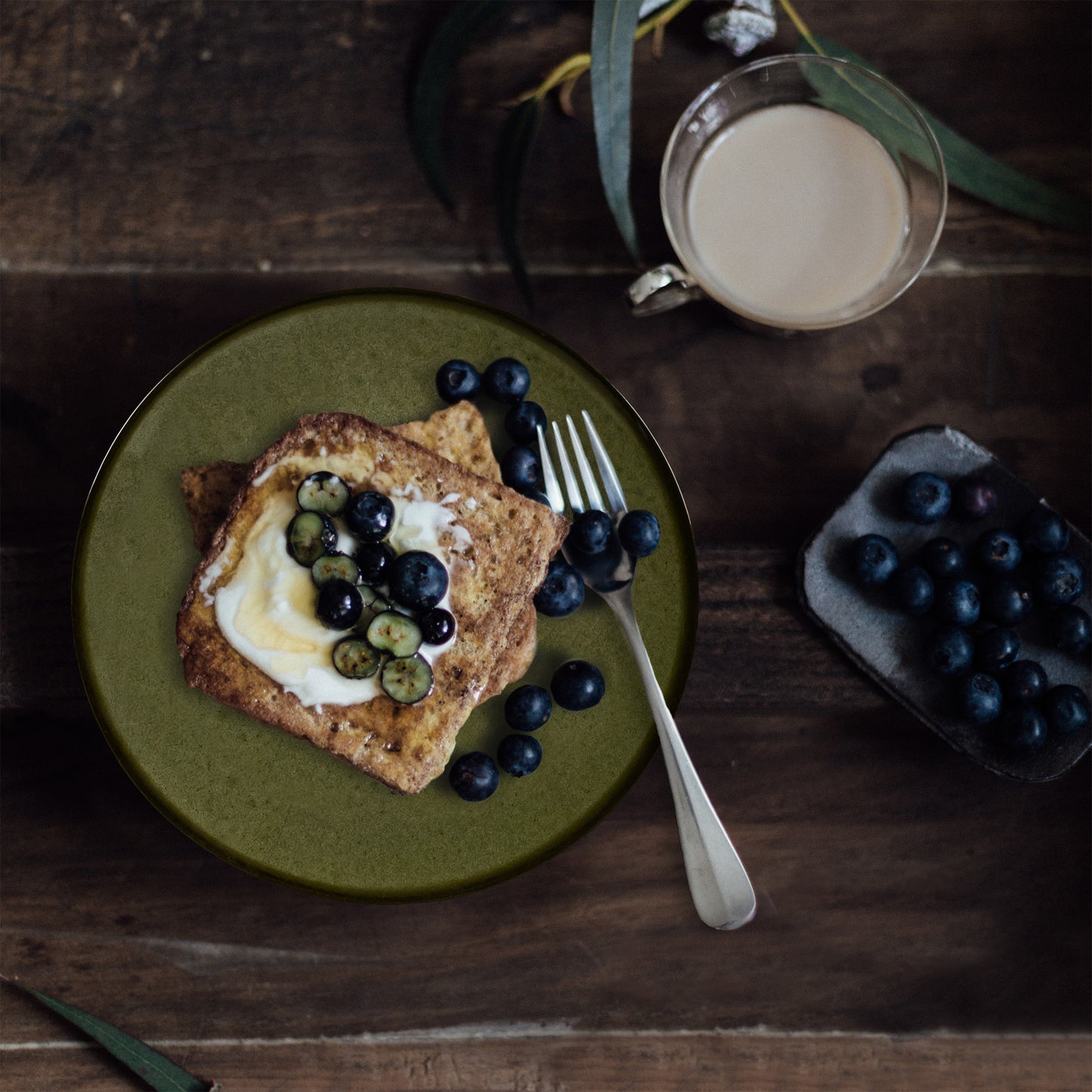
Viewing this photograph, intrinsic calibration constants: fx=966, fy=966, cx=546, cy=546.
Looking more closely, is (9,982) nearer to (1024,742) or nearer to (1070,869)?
(1024,742)

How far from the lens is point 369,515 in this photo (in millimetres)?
1233

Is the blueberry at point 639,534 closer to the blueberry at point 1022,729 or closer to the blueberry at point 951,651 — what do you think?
the blueberry at point 951,651

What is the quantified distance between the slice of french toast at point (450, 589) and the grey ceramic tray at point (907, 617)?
47 cm

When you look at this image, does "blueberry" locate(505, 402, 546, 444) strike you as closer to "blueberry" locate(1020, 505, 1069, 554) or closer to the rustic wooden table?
the rustic wooden table

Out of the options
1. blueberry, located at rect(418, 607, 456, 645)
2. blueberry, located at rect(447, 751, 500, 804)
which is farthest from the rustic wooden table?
blueberry, located at rect(418, 607, 456, 645)

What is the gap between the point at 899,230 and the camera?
1.53 metres

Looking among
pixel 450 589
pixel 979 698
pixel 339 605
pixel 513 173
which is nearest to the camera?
pixel 339 605

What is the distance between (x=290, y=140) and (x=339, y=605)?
888mm

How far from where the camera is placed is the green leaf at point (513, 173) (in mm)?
1552

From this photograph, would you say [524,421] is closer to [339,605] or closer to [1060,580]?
[339,605]

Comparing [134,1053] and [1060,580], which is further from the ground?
[1060,580]

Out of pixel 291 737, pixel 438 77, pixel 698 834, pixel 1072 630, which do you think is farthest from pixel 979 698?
pixel 438 77

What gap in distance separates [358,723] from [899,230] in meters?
1.12

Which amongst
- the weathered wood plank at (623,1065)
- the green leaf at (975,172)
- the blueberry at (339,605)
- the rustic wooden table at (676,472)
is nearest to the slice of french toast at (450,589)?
the blueberry at (339,605)
